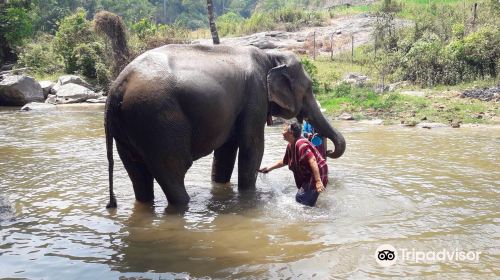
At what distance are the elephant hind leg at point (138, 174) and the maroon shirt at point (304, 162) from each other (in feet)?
5.43

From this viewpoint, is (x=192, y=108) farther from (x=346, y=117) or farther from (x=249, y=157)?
(x=346, y=117)

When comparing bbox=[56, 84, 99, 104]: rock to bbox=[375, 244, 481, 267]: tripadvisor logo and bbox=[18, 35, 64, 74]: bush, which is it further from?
bbox=[375, 244, 481, 267]: tripadvisor logo

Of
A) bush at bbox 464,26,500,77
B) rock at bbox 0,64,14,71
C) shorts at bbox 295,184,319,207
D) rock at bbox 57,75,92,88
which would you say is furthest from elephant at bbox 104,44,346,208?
rock at bbox 0,64,14,71

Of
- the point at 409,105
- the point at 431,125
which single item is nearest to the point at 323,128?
the point at 431,125

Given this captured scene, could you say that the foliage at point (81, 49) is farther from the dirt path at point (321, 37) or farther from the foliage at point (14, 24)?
the dirt path at point (321, 37)

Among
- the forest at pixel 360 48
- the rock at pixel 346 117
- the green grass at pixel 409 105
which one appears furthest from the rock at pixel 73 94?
the rock at pixel 346 117

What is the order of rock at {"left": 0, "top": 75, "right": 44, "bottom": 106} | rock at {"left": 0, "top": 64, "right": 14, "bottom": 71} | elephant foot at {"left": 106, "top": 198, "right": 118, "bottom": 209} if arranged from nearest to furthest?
elephant foot at {"left": 106, "top": 198, "right": 118, "bottom": 209} < rock at {"left": 0, "top": 75, "right": 44, "bottom": 106} < rock at {"left": 0, "top": 64, "right": 14, "bottom": 71}

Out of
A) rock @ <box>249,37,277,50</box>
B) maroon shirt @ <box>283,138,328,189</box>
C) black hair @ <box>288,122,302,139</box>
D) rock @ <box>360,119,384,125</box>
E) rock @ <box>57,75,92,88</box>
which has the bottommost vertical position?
rock @ <box>360,119,384,125</box>

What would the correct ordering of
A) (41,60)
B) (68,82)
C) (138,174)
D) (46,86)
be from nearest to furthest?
(138,174) → (68,82) → (46,86) → (41,60)

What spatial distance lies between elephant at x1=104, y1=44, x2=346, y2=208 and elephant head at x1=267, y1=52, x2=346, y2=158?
0.5 inches

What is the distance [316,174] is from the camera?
5.85 metres

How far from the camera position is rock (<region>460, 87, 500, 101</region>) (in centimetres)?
1535

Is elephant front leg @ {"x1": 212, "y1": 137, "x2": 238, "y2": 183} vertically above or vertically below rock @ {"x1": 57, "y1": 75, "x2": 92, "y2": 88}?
below

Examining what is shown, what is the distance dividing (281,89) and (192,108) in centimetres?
160
